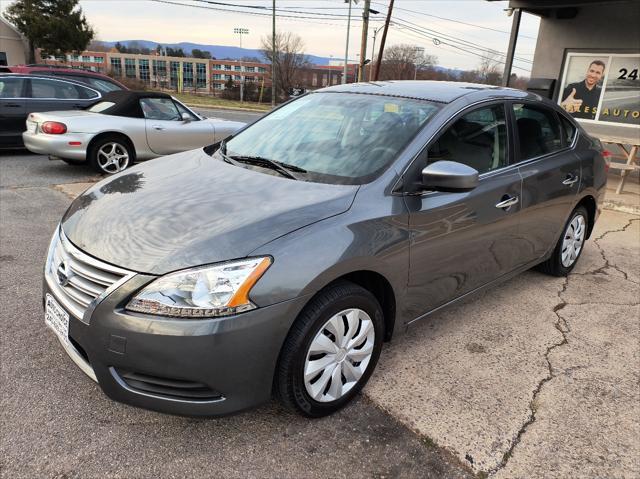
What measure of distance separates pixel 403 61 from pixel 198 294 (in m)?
59.7

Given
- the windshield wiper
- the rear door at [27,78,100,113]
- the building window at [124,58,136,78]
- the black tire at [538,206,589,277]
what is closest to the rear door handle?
the black tire at [538,206,589,277]

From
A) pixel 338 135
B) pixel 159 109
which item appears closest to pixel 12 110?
pixel 159 109

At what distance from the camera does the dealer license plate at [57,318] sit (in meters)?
2.27

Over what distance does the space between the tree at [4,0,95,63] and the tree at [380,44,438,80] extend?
30.7 meters

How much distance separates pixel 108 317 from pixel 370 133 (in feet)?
5.94

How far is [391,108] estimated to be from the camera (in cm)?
318

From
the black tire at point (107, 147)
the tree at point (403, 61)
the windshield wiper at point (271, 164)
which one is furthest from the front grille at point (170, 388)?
the tree at point (403, 61)

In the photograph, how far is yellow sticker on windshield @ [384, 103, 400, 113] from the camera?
10.4 feet

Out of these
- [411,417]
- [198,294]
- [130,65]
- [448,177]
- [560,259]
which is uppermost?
[130,65]

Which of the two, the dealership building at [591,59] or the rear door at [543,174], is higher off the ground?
the dealership building at [591,59]

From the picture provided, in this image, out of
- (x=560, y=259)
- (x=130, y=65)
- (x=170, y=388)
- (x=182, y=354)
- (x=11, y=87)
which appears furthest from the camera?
(x=130, y=65)

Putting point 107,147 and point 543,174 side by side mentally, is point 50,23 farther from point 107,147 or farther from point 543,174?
point 543,174

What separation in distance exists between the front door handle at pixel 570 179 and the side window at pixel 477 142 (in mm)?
893

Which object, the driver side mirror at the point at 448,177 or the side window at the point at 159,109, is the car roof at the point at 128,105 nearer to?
the side window at the point at 159,109
